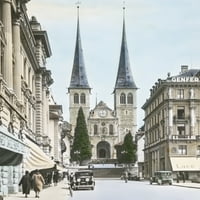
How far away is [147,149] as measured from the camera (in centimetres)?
14512

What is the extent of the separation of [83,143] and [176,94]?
80.5 meters

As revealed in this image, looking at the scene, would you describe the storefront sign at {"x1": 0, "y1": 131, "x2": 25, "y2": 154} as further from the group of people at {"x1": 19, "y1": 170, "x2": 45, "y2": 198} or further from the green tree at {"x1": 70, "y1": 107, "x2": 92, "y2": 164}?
the green tree at {"x1": 70, "y1": 107, "x2": 92, "y2": 164}

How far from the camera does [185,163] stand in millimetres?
113062

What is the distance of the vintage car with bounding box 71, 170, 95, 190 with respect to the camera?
65.3 metres

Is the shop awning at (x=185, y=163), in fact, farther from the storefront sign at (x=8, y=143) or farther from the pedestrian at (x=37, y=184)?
the storefront sign at (x=8, y=143)

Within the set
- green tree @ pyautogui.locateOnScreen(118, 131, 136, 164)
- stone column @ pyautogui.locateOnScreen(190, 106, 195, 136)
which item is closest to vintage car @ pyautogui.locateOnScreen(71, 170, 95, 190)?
stone column @ pyautogui.locateOnScreen(190, 106, 195, 136)

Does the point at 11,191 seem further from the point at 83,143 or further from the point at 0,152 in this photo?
the point at 83,143

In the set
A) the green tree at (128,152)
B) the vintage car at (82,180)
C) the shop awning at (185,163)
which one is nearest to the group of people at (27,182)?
the vintage car at (82,180)

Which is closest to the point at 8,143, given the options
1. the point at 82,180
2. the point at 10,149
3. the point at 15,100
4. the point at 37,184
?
the point at 10,149

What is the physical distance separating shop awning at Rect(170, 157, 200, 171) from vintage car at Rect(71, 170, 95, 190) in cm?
4718

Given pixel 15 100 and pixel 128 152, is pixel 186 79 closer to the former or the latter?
pixel 128 152

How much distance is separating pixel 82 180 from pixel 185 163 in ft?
161

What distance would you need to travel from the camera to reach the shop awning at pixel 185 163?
113 metres

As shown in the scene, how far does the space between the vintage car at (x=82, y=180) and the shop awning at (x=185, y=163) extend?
4718 centimetres
